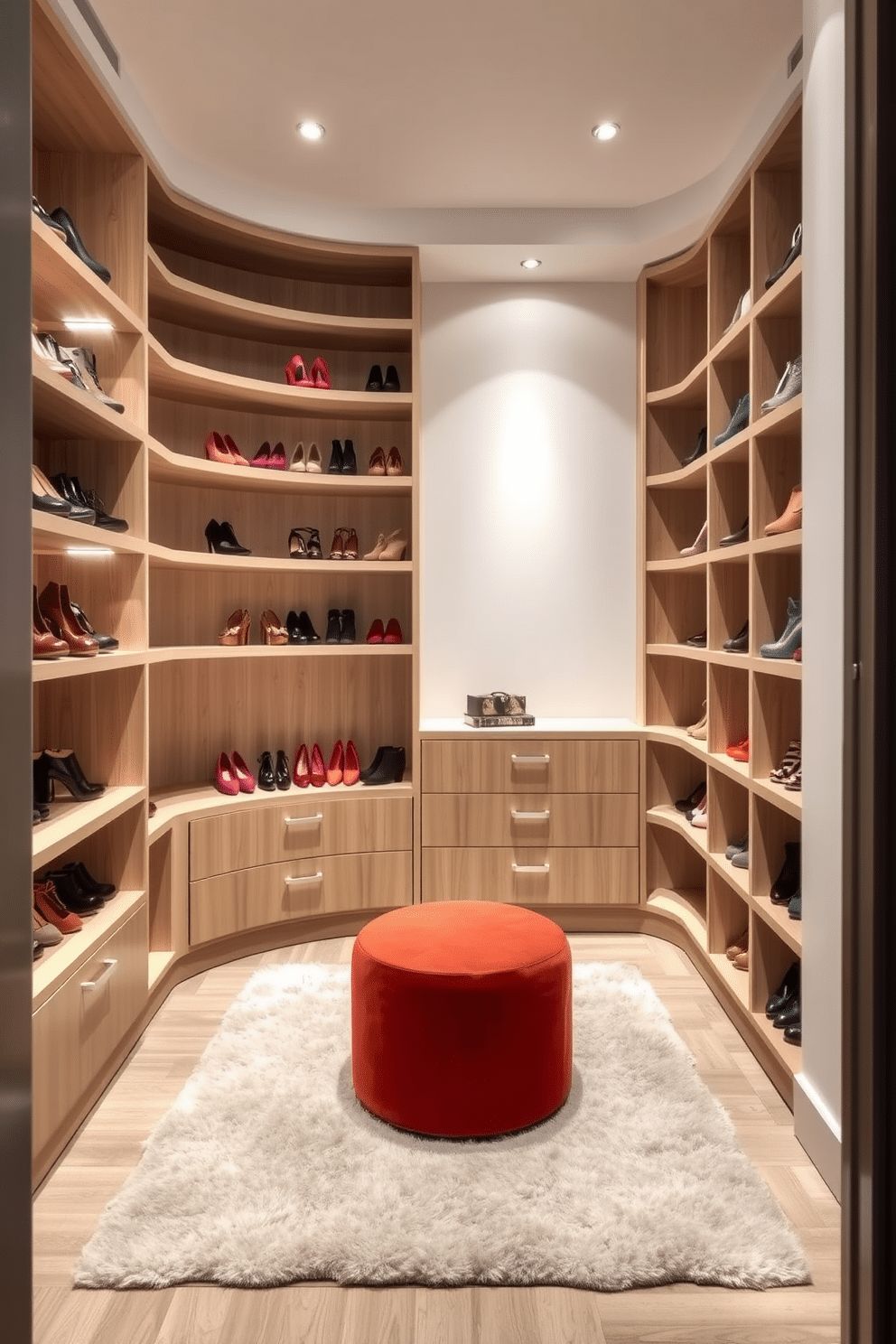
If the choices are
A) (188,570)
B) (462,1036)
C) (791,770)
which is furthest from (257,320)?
(462,1036)

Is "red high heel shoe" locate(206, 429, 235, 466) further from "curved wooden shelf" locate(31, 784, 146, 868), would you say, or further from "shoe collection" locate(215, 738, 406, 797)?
"curved wooden shelf" locate(31, 784, 146, 868)

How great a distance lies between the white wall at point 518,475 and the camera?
411cm

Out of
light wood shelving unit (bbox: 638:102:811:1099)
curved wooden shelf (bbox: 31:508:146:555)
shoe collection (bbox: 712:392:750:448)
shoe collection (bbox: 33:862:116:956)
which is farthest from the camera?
shoe collection (bbox: 712:392:750:448)

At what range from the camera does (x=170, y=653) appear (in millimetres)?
3170

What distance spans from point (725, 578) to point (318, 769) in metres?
1.83

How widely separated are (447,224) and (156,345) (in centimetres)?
137

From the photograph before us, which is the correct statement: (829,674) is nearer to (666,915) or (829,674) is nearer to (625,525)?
(666,915)

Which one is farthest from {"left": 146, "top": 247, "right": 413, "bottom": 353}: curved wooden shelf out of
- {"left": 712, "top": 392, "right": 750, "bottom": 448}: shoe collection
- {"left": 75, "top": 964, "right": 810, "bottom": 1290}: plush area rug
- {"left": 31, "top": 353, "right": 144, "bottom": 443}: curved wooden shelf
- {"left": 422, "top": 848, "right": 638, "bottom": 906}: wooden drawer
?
{"left": 75, "top": 964, "right": 810, "bottom": 1290}: plush area rug

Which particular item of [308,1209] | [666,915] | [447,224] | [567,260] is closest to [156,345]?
[447,224]

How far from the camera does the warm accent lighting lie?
2.72 metres

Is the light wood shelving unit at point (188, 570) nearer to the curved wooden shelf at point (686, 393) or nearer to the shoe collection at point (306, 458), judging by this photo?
the shoe collection at point (306, 458)

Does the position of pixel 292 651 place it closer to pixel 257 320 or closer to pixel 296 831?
pixel 296 831

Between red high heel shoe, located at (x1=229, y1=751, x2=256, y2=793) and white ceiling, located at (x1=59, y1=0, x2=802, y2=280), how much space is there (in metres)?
2.16

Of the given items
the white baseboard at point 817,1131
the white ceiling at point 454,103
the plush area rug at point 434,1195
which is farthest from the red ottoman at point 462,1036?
the white ceiling at point 454,103
